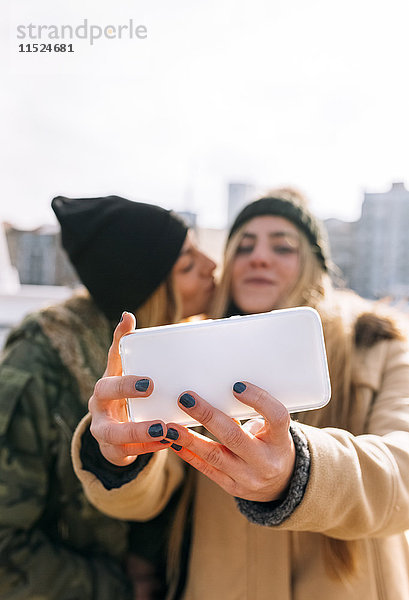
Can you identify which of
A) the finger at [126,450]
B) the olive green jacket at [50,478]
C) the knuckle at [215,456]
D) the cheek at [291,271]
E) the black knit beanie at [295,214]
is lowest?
the olive green jacket at [50,478]

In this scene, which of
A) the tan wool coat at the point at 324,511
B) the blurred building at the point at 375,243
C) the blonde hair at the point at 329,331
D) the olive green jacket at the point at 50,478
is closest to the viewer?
the tan wool coat at the point at 324,511

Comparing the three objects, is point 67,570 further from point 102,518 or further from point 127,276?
point 127,276

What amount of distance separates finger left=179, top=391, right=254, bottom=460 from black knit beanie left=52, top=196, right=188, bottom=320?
744mm

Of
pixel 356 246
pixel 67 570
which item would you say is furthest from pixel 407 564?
pixel 356 246

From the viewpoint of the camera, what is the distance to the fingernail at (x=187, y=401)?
0.70m

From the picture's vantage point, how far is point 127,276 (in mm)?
1392

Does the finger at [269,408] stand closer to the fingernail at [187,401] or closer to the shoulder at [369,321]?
the fingernail at [187,401]

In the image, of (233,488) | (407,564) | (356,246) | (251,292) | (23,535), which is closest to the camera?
(233,488)

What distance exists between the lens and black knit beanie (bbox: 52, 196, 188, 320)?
1382 mm

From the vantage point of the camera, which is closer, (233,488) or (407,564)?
(233,488)

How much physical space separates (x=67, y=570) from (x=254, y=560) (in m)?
0.48

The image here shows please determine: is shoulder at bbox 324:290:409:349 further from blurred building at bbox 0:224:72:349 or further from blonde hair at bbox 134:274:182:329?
blurred building at bbox 0:224:72:349

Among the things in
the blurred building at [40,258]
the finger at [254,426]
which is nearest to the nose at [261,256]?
the finger at [254,426]

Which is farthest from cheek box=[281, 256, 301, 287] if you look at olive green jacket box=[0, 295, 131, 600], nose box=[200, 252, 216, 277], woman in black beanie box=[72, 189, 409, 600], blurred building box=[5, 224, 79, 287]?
blurred building box=[5, 224, 79, 287]
